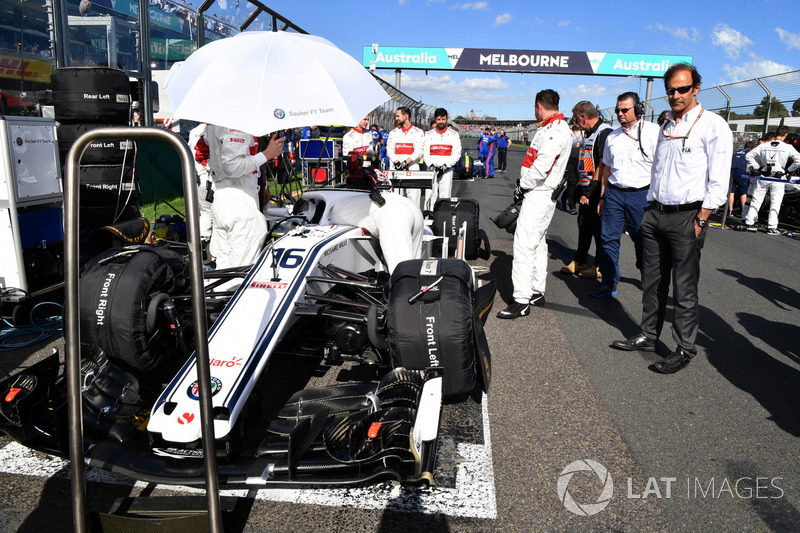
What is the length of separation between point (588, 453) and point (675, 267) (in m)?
1.82

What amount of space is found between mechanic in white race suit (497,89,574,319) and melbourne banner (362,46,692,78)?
30.2 m

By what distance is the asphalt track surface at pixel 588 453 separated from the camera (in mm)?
2611

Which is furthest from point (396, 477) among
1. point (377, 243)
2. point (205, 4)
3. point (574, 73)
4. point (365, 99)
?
point (574, 73)

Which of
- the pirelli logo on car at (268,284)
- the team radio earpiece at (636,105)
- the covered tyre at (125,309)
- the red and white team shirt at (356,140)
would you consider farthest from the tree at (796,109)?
the covered tyre at (125,309)

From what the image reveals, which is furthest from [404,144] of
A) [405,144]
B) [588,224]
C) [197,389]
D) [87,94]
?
[197,389]

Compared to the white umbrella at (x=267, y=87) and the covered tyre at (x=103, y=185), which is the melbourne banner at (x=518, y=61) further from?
the white umbrella at (x=267, y=87)

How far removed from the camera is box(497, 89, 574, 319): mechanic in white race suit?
5.32 meters

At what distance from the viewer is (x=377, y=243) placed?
15.6 feet

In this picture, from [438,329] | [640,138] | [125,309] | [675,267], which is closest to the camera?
[438,329]

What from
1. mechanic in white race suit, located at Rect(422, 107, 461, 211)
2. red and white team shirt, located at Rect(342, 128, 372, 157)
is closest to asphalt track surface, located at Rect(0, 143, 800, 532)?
mechanic in white race suit, located at Rect(422, 107, 461, 211)

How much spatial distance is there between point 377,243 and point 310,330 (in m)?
1.22

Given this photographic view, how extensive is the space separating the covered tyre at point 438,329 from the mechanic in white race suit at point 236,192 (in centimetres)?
193

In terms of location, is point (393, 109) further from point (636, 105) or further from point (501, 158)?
point (636, 105)

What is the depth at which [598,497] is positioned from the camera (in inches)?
109
